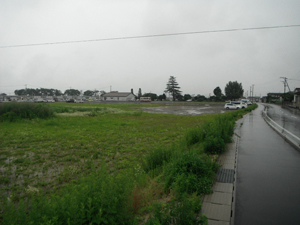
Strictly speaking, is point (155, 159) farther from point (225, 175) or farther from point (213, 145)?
point (213, 145)

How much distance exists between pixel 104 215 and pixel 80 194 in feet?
1.39

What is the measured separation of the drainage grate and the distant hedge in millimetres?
17094

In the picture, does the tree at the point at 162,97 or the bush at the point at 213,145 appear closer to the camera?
the bush at the point at 213,145

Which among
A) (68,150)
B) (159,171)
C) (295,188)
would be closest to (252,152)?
(295,188)

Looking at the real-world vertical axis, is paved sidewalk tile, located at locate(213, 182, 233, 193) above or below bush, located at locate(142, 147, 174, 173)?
below

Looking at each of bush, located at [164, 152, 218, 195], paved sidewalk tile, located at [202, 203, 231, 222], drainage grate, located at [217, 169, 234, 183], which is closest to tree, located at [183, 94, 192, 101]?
drainage grate, located at [217, 169, 234, 183]

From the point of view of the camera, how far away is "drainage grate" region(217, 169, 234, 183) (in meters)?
4.38

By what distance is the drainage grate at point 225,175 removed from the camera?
173 inches

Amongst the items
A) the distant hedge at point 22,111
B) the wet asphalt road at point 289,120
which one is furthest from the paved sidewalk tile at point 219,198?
the distant hedge at point 22,111

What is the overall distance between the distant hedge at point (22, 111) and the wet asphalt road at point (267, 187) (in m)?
17.0

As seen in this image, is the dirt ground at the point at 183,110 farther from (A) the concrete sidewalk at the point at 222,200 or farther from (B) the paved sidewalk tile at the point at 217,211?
(B) the paved sidewalk tile at the point at 217,211

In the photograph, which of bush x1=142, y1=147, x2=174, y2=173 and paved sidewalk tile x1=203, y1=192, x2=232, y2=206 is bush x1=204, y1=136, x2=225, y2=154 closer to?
bush x1=142, y1=147, x2=174, y2=173

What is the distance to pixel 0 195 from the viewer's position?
4.22 meters

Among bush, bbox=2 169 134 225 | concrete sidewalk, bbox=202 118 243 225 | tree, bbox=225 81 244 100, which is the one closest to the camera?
bush, bbox=2 169 134 225
